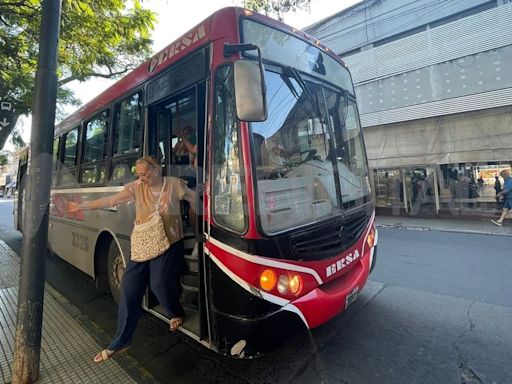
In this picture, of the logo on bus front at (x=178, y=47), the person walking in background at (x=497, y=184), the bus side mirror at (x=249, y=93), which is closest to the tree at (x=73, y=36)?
the logo on bus front at (x=178, y=47)

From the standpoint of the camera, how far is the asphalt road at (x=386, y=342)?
8.32 ft

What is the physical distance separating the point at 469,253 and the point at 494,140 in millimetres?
4999

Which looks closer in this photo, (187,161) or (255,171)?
(255,171)

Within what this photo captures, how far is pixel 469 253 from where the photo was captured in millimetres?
6398

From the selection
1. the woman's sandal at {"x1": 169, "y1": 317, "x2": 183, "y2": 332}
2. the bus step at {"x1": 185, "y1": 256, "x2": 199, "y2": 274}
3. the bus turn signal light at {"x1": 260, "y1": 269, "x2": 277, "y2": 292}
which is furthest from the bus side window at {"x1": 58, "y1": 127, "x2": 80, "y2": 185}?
the bus turn signal light at {"x1": 260, "y1": 269, "x2": 277, "y2": 292}

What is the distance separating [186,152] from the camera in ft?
11.4

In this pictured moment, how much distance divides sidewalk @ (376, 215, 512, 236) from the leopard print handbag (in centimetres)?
907

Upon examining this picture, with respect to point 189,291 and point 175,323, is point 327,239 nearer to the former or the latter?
point 189,291

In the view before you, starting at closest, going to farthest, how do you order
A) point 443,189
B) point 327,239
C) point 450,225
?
point 327,239 < point 450,225 < point 443,189

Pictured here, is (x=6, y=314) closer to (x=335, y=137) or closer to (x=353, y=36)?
(x=335, y=137)

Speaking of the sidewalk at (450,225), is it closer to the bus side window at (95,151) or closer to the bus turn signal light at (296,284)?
the bus turn signal light at (296,284)

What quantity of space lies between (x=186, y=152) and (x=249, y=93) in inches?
64.0

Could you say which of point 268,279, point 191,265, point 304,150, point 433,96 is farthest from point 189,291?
point 433,96

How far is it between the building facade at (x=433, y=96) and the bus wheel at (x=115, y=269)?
33.7 feet
